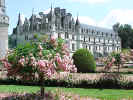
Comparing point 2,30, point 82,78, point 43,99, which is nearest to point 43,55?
point 43,99

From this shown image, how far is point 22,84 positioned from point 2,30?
2752cm

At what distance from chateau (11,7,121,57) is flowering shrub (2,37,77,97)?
39.1m

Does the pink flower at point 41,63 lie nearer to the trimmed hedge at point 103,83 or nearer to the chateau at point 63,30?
the trimmed hedge at point 103,83

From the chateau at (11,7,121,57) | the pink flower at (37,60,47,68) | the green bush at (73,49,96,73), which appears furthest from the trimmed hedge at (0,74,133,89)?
the chateau at (11,7,121,57)

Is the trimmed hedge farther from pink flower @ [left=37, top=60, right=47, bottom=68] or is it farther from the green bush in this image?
the green bush

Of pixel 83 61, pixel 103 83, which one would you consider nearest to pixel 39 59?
pixel 103 83

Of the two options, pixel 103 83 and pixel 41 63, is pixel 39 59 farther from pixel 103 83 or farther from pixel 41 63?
pixel 103 83

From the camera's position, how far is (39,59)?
321 inches

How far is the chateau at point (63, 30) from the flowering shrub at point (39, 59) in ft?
128

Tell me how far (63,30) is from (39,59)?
176ft

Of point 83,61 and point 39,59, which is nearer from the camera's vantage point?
point 39,59

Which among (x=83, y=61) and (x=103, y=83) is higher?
(x=83, y=61)

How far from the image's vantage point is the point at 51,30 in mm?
56500

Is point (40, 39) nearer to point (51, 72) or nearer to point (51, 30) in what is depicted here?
point (51, 72)
